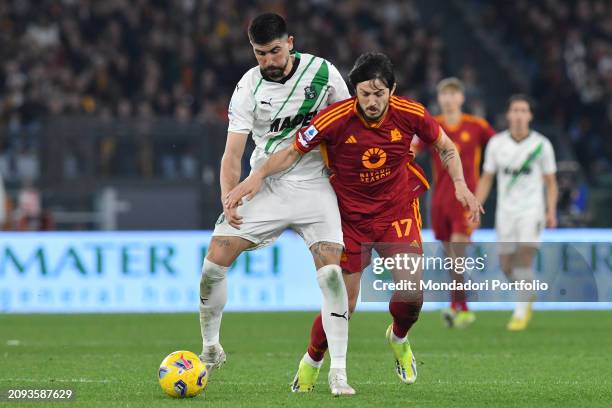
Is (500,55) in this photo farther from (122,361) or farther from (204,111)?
(122,361)

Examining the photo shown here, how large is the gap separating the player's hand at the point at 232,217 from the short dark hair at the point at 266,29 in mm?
956

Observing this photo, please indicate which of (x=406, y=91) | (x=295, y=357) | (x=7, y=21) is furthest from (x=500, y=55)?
(x=295, y=357)

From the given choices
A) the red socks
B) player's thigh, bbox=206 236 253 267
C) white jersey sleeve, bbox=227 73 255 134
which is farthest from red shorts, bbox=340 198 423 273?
white jersey sleeve, bbox=227 73 255 134

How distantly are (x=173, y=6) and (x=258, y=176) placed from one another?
15550 mm

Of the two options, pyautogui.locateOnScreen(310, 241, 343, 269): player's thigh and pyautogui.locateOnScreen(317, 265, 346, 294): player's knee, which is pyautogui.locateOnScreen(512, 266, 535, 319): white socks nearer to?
pyautogui.locateOnScreen(310, 241, 343, 269): player's thigh

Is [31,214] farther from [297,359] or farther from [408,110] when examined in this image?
[408,110]

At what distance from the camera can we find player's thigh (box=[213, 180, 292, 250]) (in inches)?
295

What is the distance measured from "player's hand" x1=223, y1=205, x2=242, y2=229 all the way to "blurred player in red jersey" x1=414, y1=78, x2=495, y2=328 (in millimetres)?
5338

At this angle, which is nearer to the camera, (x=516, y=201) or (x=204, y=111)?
(x=516, y=201)

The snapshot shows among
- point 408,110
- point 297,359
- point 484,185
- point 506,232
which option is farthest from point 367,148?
point 506,232

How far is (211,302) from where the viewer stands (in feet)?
25.3

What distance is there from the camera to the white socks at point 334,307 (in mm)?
7133

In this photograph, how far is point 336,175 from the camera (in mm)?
7582

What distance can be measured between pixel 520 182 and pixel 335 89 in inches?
216
